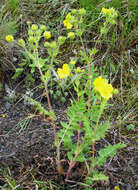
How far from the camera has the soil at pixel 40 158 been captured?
4.90ft

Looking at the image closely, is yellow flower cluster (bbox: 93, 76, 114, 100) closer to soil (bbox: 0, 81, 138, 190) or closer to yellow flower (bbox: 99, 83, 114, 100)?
yellow flower (bbox: 99, 83, 114, 100)

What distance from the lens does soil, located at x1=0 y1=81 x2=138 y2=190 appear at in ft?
4.90

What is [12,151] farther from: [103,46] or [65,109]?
[103,46]

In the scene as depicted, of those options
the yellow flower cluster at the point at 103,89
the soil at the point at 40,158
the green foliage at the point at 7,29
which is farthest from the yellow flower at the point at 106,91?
the green foliage at the point at 7,29

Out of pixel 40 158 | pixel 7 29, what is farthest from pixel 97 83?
pixel 7 29

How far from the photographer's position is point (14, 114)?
197 centimetres

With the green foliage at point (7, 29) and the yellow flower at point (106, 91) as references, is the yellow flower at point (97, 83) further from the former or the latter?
the green foliage at point (7, 29)

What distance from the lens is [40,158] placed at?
1.60 metres

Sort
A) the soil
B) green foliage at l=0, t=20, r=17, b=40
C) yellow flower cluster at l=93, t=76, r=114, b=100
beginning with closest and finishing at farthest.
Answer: yellow flower cluster at l=93, t=76, r=114, b=100
the soil
green foliage at l=0, t=20, r=17, b=40

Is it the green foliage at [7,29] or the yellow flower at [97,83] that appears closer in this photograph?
the yellow flower at [97,83]

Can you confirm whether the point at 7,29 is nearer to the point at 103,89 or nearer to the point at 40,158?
the point at 40,158

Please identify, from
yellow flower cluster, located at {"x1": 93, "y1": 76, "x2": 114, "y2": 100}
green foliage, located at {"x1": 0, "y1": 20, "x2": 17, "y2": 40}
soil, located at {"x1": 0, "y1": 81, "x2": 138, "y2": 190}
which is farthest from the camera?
green foliage, located at {"x1": 0, "y1": 20, "x2": 17, "y2": 40}

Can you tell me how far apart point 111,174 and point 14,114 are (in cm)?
95

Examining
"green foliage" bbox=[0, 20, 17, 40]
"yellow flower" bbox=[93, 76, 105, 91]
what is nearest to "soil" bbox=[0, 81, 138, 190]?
"yellow flower" bbox=[93, 76, 105, 91]
